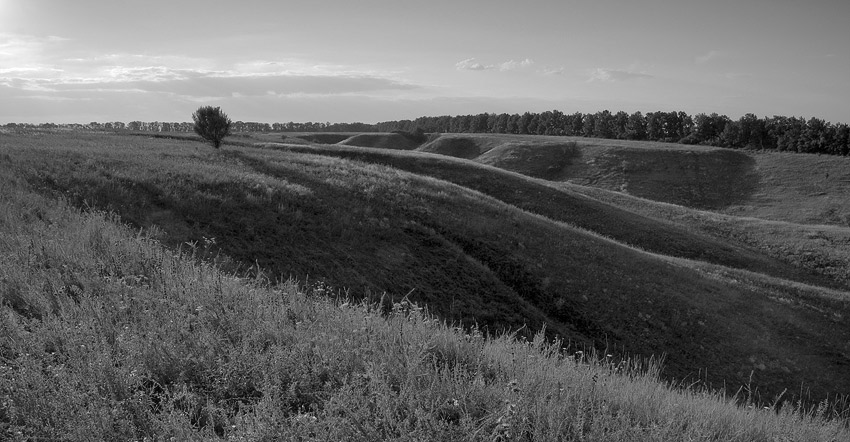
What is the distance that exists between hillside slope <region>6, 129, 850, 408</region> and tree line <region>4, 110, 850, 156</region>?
5894 centimetres

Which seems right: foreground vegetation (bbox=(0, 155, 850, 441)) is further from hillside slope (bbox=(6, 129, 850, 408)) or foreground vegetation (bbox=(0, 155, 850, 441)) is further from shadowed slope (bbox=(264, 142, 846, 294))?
shadowed slope (bbox=(264, 142, 846, 294))

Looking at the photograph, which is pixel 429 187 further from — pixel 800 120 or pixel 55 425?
pixel 800 120

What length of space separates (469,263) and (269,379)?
13.8m

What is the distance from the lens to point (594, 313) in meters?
17.8

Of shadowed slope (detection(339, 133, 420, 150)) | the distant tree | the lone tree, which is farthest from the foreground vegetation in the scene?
the distant tree

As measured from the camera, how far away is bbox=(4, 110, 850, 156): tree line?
86375 millimetres

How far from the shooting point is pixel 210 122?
109 feet

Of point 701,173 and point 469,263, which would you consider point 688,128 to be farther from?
point 469,263

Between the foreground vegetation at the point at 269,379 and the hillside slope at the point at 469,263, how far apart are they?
565cm

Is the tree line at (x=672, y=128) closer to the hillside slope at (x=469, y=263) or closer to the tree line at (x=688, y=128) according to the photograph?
the tree line at (x=688, y=128)

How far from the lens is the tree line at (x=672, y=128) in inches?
3401

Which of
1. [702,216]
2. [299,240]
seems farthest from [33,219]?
[702,216]

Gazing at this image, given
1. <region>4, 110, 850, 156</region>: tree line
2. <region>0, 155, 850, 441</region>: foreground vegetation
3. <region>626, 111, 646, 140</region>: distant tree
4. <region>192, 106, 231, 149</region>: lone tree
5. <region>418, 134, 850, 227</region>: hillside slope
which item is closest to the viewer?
<region>0, 155, 850, 441</region>: foreground vegetation

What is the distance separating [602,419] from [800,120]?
11619 centimetres
